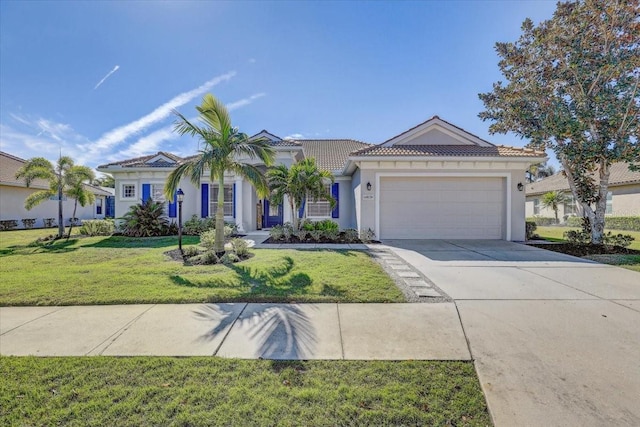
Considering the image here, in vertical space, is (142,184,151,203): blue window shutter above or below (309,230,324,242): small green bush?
above

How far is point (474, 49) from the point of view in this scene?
416 inches

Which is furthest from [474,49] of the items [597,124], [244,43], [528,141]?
[244,43]

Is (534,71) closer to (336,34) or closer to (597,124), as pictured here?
(597,124)

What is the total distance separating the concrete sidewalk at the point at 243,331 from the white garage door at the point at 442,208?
745cm

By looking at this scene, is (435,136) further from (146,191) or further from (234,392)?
(146,191)

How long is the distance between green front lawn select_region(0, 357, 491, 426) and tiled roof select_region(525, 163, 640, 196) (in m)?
15.4

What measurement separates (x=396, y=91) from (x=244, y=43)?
6869 mm

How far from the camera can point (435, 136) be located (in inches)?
498

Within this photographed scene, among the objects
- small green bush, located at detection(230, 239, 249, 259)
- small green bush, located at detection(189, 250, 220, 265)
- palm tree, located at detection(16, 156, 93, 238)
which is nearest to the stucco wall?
palm tree, located at detection(16, 156, 93, 238)

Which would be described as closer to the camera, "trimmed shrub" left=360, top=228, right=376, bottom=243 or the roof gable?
"trimmed shrub" left=360, top=228, right=376, bottom=243

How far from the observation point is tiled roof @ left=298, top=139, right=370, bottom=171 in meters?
15.7

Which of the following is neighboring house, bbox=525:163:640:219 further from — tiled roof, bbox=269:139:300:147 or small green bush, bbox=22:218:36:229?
small green bush, bbox=22:218:36:229

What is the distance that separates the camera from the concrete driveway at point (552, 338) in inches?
87.7

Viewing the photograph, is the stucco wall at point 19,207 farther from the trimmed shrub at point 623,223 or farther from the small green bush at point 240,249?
the trimmed shrub at point 623,223
